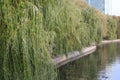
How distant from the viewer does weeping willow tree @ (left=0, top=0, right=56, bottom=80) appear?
736 cm

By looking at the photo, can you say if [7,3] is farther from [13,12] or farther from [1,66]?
[1,66]

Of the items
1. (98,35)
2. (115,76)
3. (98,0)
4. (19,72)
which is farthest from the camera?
(98,0)

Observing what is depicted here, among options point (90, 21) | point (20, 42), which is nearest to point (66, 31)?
point (20, 42)

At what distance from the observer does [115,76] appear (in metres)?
15.1

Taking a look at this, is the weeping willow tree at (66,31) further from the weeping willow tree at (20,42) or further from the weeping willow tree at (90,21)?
the weeping willow tree at (90,21)

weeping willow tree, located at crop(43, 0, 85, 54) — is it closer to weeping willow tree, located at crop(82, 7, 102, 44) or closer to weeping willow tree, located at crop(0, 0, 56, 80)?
weeping willow tree, located at crop(0, 0, 56, 80)

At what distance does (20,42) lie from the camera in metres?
7.41

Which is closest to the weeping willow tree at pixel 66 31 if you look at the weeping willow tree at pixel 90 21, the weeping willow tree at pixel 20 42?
the weeping willow tree at pixel 20 42

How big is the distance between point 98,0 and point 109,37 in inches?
850

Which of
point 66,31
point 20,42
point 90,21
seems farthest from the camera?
point 90,21

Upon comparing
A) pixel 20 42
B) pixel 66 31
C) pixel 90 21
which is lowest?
pixel 90 21

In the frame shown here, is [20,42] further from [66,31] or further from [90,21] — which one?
[90,21]

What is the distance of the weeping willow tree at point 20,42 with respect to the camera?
24.1 feet

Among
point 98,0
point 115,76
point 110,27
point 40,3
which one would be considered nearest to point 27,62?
point 40,3
